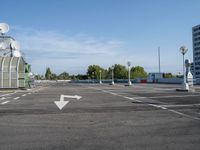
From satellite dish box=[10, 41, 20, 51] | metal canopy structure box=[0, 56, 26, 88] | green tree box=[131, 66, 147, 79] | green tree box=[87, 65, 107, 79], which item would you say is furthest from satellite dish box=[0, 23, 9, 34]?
green tree box=[87, 65, 107, 79]

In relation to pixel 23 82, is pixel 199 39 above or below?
above

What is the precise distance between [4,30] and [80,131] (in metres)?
44.4

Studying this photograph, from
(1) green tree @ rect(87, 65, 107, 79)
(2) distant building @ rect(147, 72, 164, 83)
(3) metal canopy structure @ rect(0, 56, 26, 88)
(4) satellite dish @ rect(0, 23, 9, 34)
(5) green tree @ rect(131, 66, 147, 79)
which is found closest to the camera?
(3) metal canopy structure @ rect(0, 56, 26, 88)

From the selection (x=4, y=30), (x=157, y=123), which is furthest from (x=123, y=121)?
(x=4, y=30)

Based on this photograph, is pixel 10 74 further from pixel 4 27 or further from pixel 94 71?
pixel 94 71

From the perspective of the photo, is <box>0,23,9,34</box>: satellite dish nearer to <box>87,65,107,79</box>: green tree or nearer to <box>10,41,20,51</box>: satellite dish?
<box>10,41,20,51</box>: satellite dish

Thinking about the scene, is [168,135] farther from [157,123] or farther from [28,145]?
[28,145]

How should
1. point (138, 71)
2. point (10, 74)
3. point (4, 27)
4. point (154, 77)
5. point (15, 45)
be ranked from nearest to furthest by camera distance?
point (10, 74)
point (4, 27)
point (15, 45)
point (154, 77)
point (138, 71)

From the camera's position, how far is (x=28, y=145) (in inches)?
255

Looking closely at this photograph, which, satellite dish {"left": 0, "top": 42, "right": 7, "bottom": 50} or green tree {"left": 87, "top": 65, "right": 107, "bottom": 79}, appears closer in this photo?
satellite dish {"left": 0, "top": 42, "right": 7, "bottom": 50}

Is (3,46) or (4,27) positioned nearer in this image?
(4,27)

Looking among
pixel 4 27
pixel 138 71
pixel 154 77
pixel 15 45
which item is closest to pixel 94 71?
pixel 138 71

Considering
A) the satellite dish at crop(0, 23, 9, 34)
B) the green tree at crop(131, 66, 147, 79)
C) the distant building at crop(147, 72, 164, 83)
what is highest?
the satellite dish at crop(0, 23, 9, 34)

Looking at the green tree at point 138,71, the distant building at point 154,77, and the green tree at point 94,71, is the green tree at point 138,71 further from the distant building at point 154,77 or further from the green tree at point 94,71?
the distant building at point 154,77
